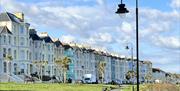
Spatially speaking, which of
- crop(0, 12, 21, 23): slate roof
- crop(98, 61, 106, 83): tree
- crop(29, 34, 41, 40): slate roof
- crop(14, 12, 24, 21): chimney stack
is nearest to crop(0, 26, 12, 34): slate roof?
crop(0, 12, 21, 23): slate roof

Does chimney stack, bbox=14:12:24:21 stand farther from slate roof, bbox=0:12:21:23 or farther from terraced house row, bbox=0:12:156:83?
slate roof, bbox=0:12:21:23

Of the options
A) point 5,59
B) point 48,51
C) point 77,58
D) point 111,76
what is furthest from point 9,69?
point 111,76

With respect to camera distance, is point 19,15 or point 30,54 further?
point 19,15

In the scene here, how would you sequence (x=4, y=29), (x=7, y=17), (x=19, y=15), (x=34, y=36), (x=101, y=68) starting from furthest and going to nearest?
(x=101, y=68) < (x=34, y=36) < (x=19, y=15) < (x=7, y=17) < (x=4, y=29)

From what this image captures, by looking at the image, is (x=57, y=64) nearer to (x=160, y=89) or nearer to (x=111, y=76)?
(x=111, y=76)

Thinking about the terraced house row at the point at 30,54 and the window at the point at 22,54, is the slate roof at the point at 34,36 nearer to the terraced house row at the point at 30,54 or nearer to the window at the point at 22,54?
the terraced house row at the point at 30,54

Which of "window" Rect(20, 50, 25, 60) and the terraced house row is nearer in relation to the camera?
the terraced house row

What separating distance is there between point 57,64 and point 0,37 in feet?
70.4

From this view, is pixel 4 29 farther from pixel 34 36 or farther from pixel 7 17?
pixel 34 36

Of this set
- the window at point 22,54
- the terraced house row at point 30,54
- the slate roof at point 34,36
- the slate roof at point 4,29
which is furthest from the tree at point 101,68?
the slate roof at point 4,29

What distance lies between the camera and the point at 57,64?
363 ft

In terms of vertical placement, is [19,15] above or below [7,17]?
above

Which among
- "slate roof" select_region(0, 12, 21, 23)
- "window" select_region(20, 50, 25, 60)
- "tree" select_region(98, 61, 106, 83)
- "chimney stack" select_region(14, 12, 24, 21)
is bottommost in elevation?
"tree" select_region(98, 61, 106, 83)

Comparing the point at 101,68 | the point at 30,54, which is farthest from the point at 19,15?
the point at 101,68
